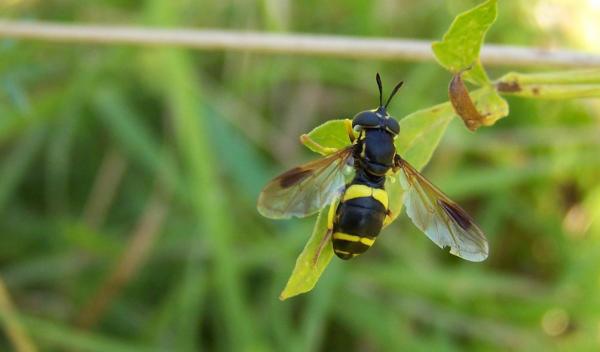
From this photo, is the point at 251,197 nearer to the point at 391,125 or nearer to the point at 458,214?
the point at 391,125

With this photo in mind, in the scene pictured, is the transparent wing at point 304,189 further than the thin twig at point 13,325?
No

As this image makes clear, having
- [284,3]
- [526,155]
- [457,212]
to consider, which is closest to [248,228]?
[284,3]

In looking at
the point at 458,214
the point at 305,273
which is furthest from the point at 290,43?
the point at 305,273

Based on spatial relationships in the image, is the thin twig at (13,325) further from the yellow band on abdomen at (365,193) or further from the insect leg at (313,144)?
the insect leg at (313,144)

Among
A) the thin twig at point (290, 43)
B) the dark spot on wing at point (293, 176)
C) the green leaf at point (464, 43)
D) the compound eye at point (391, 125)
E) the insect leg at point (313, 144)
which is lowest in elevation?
the dark spot on wing at point (293, 176)

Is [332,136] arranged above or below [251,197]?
above

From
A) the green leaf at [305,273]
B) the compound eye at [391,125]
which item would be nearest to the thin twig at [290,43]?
the compound eye at [391,125]

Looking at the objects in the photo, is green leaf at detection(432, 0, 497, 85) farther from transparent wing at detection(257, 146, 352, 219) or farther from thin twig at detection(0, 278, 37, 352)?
thin twig at detection(0, 278, 37, 352)
